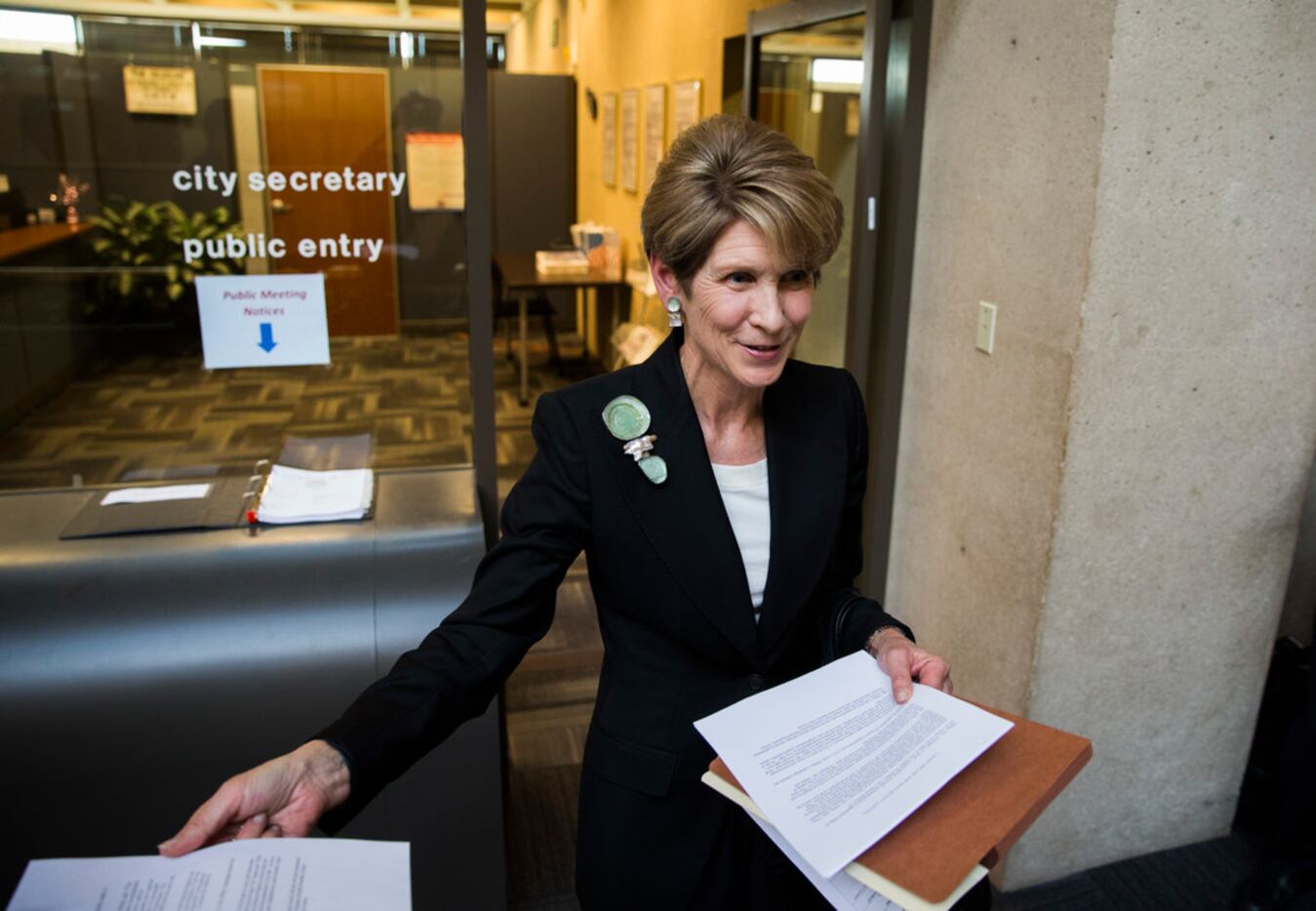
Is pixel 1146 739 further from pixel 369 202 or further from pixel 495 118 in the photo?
pixel 495 118

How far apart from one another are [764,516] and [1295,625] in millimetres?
2468

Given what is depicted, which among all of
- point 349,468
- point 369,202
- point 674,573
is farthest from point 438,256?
point 674,573

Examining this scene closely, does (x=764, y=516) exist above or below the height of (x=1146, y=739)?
above

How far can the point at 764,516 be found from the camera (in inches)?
55.1

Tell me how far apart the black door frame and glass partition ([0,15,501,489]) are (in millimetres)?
1103

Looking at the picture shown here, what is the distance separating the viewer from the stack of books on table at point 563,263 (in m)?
6.55

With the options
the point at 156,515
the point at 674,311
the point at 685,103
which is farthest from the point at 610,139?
the point at 674,311

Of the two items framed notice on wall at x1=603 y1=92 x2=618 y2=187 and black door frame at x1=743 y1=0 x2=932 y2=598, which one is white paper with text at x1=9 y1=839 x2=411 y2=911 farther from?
framed notice on wall at x1=603 y1=92 x2=618 y2=187

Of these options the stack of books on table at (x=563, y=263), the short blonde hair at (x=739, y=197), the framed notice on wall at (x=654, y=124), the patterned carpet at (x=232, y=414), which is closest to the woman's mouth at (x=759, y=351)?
the short blonde hair at (x=739, y=197)

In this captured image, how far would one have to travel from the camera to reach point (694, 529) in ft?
4.40

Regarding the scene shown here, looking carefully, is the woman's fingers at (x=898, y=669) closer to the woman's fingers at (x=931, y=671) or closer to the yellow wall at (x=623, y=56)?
the woman's fingers at (x=931, y=671)

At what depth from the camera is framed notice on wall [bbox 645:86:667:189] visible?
5.63 metres

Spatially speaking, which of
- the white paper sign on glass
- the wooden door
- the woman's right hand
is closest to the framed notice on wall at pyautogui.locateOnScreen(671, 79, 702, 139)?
the wooden door

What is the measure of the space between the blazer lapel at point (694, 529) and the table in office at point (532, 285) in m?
5.05
